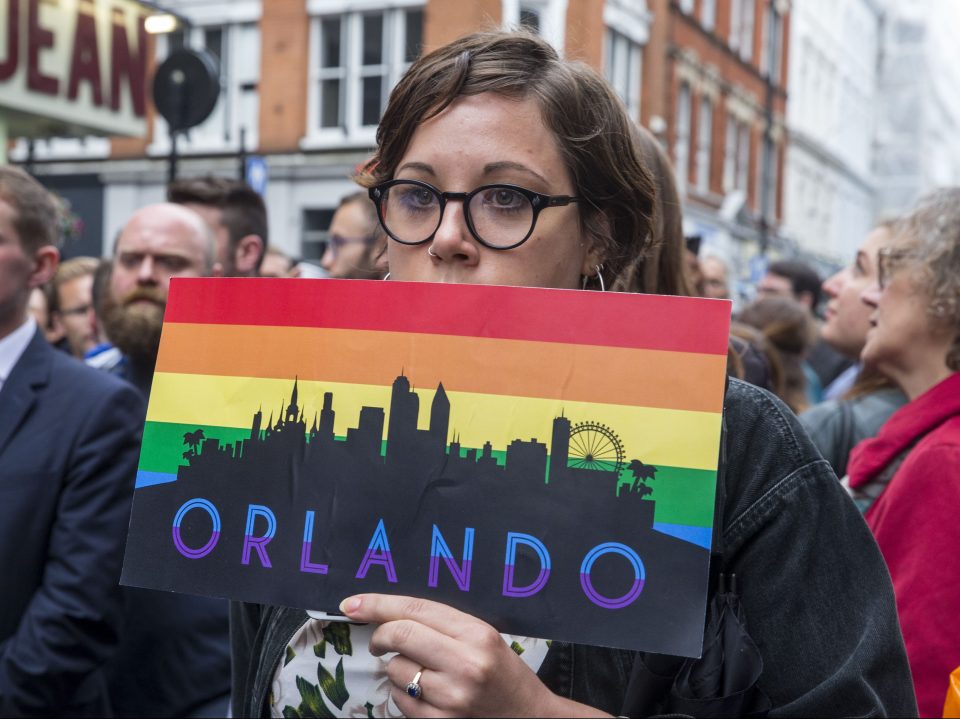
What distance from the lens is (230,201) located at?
182 inches

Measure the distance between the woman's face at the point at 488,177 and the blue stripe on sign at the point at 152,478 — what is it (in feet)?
1.47

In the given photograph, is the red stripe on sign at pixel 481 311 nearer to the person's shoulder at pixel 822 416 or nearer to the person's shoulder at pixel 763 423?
the person's shoulder at pixel 763 423

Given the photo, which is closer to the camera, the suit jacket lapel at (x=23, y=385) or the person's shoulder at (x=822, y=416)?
the suit jacket lapel at (x=23, y=385)

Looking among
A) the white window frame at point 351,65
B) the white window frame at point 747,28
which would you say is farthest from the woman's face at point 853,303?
the white window frame at point 747,28

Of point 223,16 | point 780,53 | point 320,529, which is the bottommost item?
point 320,529

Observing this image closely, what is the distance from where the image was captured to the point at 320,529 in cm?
130

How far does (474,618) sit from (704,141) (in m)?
25.4

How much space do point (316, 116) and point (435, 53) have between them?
18.4 metres

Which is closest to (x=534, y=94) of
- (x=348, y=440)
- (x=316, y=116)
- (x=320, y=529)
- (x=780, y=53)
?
(x=348, y=440)

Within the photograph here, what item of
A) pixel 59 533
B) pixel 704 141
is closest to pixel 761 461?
pixel 59 533

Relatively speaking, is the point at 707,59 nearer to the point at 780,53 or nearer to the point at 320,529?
the point at 780,53

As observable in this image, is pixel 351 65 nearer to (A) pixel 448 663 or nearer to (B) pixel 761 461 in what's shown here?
(B) pixel 761 461

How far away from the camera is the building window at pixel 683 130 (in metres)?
23.6

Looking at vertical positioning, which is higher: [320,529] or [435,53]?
[435,53]
